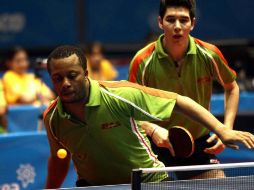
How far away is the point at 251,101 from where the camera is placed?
36.8ft

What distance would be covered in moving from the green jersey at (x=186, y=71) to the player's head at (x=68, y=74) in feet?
4.50

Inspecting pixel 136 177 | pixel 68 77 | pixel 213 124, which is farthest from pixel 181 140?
pixel 136 177

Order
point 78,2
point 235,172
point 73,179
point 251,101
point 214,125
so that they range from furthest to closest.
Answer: point 78,2, point 251,101, point 73,179, point 235,172, point 214,125

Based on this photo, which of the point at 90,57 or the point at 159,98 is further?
the point at 90,57

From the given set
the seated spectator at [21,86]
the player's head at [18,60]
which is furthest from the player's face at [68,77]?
the player's head at [18,60]

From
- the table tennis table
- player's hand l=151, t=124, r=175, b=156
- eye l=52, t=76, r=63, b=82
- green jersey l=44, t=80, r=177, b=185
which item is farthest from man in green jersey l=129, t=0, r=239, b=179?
the table tennis table

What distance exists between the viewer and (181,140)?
207 inches

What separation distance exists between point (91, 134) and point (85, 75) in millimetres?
364

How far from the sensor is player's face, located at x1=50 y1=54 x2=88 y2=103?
15.8 feet

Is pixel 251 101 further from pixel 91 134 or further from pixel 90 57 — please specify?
pixel 91 134

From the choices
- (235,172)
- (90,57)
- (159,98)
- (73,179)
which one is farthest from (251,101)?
(159,98)

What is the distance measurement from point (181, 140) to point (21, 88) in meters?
6.88

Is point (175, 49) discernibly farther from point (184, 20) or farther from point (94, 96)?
point (94, 96)

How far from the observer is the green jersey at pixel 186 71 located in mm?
6258
